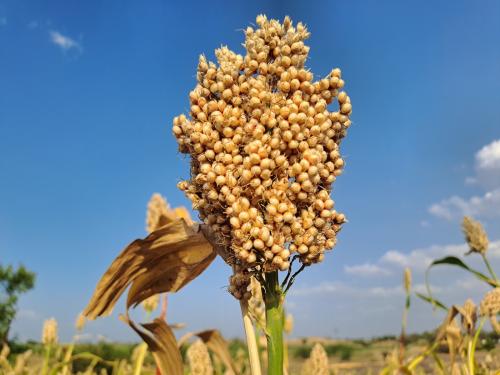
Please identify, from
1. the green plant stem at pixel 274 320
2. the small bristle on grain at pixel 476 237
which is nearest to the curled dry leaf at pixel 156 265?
the green plant stem at pixel 274 320

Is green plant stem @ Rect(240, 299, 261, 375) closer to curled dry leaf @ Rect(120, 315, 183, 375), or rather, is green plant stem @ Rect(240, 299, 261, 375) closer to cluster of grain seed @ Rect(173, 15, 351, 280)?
cluster of grain seed @ Rect(173, 15, 351, 280)

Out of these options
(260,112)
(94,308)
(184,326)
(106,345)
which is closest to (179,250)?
(94,308)

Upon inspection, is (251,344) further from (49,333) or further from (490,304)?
(49,333)

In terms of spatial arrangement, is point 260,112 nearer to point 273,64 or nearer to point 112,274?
point 273,64

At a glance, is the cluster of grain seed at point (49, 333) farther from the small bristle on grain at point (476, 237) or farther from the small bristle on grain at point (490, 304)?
the small bristle on grain at point (476, 237)

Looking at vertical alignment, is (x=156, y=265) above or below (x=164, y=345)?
above

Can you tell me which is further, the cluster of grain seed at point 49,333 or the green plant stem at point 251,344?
the cluster of grain seed at point 49,333

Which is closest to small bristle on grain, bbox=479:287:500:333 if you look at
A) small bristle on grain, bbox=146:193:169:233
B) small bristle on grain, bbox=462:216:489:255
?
small bristle on grain, bbox=462:216:489:255

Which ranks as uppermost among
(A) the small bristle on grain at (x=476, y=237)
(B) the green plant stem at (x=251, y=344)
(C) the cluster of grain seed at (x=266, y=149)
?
(A) the small bristle on grain at (x=476, y=237)

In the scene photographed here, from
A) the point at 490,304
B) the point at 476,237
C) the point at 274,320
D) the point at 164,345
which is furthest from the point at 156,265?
the point at 476,237
